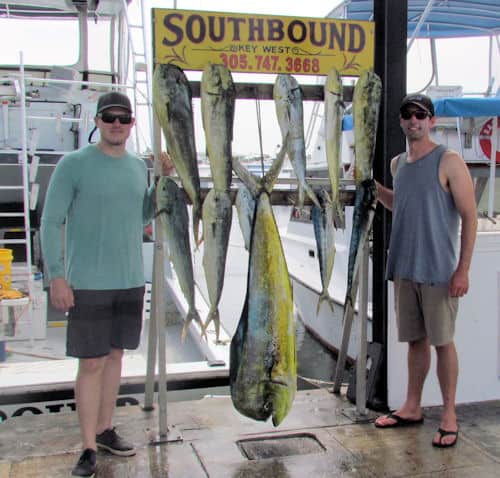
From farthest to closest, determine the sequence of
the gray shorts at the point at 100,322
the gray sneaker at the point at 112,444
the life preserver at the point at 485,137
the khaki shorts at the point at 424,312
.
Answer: the life preserver at the point at 485,137 < the khaki shorts at the point at 424,312 < the gray sneaker at the point at 112,444 < the gray shorts at the point at 100,322

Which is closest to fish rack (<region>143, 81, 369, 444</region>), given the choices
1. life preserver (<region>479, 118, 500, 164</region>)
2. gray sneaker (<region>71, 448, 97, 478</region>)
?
gray sneaker (<region>71, 448, 97, 478</region>)

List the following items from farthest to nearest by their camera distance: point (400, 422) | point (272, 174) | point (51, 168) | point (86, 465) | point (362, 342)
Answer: point (51, 168)
point (362, 342)
point (400, 422)
point (86, 465)
point (272, 174)

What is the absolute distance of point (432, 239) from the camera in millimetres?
2904

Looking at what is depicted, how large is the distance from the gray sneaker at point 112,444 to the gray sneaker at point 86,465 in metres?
0.21

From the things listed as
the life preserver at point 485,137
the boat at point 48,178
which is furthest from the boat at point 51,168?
the life preserver at point 485,137

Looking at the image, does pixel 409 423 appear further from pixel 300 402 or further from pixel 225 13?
pixel 225 13

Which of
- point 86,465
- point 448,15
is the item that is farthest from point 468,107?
point 86,465

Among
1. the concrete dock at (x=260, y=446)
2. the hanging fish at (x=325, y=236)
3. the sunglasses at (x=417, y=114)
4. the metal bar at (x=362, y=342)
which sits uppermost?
the sunglasses at (x=417, y=114)

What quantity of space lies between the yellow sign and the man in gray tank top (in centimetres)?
42

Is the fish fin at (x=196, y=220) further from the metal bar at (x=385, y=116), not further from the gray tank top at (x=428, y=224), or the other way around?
the metal bar at (x=385, y=116)

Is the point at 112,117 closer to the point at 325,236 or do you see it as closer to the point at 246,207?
the point at 246,207

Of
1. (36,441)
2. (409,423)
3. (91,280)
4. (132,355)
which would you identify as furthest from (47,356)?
(409,423)

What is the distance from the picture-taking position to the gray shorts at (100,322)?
2.56 meters

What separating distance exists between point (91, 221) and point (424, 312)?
166 centimetres
